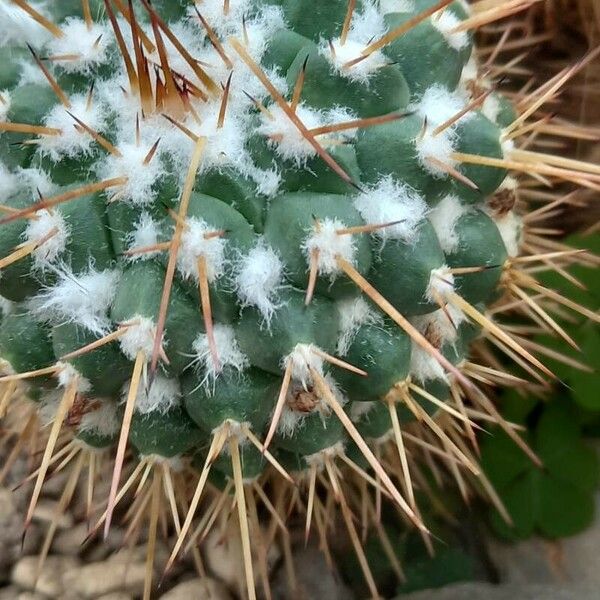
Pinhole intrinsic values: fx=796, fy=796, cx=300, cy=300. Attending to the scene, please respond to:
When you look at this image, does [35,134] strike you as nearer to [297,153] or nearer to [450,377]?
[297,153]

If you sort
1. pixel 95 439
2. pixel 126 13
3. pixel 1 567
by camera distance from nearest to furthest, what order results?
pixel 126 13, pixel 95 439, pixel 1 567

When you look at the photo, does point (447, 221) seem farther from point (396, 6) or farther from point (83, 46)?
point (83, 46)

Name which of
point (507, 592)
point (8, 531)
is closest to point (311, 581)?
point (507, 592)

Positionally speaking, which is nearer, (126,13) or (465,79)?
(126,13)

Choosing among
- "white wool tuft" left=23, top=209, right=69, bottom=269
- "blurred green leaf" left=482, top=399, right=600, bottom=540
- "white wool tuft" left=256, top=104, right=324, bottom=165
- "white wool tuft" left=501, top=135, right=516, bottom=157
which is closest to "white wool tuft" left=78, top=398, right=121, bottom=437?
"white wool tuft" left=23, top=209, right=69, bottom=269

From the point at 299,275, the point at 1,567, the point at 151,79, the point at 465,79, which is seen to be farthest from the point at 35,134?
the point at 1,567
